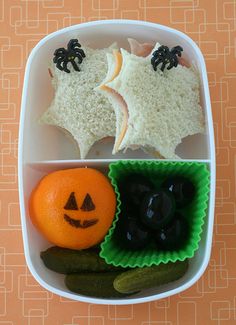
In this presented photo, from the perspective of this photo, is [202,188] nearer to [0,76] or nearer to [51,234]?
[51,234]

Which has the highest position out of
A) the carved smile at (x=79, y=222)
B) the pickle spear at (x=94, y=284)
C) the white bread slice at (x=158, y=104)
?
the white bread slice at (x=158, y=104)

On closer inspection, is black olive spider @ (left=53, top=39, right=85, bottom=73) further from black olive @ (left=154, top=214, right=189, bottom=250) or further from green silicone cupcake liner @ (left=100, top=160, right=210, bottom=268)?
black olive @ (left=154, top=214, right=189, bottom=250)

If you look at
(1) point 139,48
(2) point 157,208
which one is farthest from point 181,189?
(1) point 139,48

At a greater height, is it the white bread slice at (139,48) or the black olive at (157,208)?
the white bread slice at (139,48)

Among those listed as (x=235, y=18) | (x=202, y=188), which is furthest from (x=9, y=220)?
(x=235, y=18)

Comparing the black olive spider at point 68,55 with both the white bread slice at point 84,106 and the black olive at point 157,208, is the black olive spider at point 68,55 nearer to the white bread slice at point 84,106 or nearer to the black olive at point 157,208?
the white bread slice at point 84,106

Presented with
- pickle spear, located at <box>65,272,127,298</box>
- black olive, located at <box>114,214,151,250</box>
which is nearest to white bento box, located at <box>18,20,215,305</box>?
pickle spear, located at <box>65,272,127,298</box>

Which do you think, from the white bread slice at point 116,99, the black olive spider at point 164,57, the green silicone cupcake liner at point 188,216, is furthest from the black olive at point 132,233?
the black olive spider at point 164,57
